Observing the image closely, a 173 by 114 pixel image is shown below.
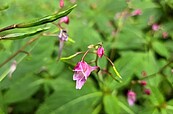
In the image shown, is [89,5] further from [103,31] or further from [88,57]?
[88,57]

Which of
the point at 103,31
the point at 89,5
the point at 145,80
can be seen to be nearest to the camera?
the point at 145,80

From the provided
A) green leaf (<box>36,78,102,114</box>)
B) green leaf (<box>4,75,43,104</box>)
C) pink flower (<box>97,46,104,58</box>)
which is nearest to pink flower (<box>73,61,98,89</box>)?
pink flower (<box>97,46,104,58</box>)

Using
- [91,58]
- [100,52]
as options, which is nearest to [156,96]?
[91,58]

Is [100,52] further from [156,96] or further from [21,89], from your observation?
[21,89]

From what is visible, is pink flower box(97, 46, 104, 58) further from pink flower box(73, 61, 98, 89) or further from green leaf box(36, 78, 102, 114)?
green leaf box(36, 78, 102, 114)

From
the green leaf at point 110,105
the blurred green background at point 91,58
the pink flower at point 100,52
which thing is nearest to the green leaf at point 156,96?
the blurred green background at point 91,58

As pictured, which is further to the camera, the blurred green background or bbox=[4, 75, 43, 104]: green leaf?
bbox=[4, 75, 43, 104]: green leaf

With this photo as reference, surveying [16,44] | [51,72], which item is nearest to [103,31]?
[51,72]

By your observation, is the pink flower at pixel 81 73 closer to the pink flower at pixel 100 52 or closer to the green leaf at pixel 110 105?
the pink flower at pixel 100 52
